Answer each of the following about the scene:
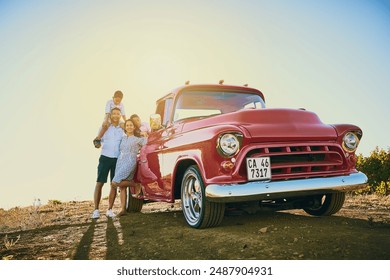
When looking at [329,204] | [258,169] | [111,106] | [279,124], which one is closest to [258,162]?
[258,169]

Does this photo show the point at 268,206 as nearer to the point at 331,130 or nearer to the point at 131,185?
the point at 331,130

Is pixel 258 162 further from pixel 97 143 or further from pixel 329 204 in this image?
pixel 97 143

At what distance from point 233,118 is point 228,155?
477 mm

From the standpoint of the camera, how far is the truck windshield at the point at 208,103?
16.7ft

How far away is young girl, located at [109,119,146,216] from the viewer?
6.02 metres

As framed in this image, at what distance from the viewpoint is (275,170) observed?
3701 mm

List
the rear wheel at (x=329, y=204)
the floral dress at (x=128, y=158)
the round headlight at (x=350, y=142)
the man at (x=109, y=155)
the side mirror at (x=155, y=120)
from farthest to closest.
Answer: the man at (x=109, y=155)
the floral dress at (x=128, y=158)
the side mirror at (x=155, y=120)
the rear wheel at (x=329, y=204)
the round headlight at (x=350, y=142)

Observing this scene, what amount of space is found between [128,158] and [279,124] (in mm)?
2985

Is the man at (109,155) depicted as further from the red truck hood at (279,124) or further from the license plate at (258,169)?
the license plate at (258,169)

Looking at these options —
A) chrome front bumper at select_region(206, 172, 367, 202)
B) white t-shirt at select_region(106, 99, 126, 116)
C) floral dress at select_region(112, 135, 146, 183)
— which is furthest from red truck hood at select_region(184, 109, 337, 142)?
white t-shirt at select_region(106, 99, 126, 116)

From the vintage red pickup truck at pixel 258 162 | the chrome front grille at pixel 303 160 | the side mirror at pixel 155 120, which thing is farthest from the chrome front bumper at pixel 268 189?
the side mirror at pixel 155 120

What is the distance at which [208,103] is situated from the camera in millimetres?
5227

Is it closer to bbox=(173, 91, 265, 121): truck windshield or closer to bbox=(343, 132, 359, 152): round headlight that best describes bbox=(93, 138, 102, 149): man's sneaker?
bbox=(173, 91, 265, 121): truck windshield

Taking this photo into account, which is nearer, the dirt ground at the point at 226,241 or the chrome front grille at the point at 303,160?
the dirt ground at the point at 226,241
